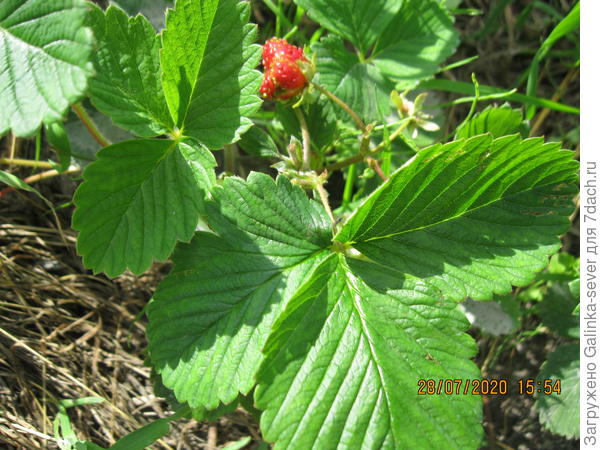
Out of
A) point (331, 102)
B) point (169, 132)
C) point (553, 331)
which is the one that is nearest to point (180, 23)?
point (169, 132)

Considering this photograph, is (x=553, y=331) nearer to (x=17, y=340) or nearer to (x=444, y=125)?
(x=444, y=125)

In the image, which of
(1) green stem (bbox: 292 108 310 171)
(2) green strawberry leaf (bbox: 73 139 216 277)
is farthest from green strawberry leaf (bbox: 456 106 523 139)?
(2) green strawberry leaf (bbox: 73 139 216 277)

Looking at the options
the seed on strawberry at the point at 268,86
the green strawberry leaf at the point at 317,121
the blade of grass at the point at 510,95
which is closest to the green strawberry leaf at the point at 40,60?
the seed on strawberry at the point at 268,86

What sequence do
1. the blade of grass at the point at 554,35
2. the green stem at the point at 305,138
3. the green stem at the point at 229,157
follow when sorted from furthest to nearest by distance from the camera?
the blade of grass at the point at 554,35 → the green stem at the point at 229,157 → the green stem at the point at 305,138

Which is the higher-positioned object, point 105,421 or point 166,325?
point 166,325

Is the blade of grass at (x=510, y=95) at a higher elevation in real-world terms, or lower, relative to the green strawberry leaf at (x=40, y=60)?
higher
